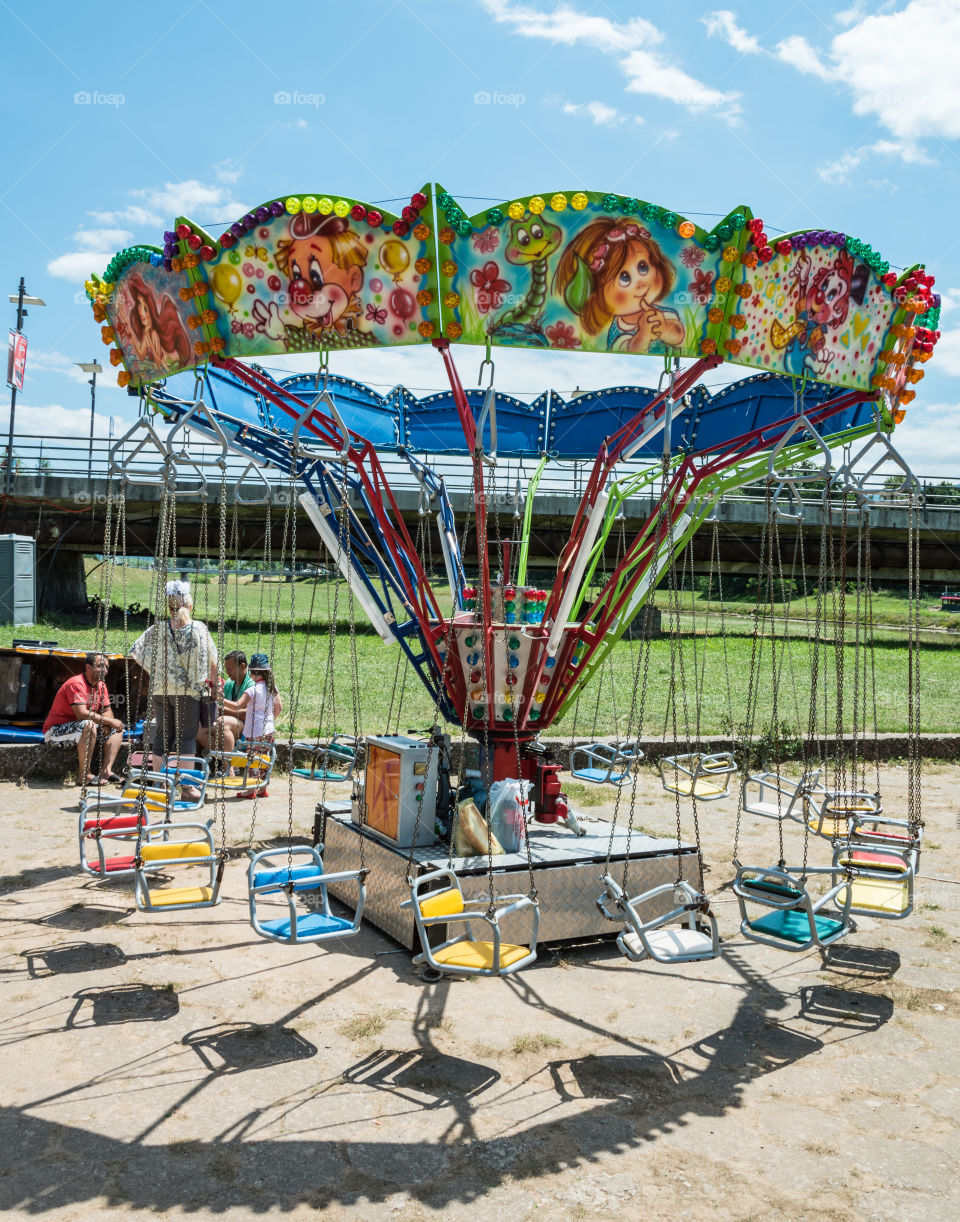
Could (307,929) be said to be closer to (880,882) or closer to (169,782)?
(169,782)

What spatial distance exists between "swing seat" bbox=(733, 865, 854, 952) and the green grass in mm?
3710

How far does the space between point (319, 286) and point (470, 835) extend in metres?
3.80

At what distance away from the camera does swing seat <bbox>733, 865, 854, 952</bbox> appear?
18.6ft

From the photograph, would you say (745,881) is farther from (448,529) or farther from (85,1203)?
(448,529)

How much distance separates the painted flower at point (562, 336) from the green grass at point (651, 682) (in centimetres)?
404

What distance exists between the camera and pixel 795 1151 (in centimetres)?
447

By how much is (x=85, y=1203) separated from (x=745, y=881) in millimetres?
3916

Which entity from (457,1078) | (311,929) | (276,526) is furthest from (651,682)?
(457,1078)

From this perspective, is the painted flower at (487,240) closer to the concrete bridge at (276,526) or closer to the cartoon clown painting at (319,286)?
the cartoon clown painting at (319,286)

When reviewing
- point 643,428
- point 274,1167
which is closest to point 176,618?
point 643,428

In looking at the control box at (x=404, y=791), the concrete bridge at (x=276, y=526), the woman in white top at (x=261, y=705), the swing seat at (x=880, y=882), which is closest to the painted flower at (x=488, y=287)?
the control box at (x=404, y=791)

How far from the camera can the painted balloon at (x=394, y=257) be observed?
6.16m

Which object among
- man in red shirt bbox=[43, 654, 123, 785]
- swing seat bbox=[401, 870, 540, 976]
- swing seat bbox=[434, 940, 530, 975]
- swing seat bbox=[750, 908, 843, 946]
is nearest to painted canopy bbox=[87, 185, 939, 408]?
swing seat bbox=[401, 870, 540, 976]

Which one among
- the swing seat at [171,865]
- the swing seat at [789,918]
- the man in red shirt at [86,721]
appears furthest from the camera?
the man in red shirt at [86,721]
